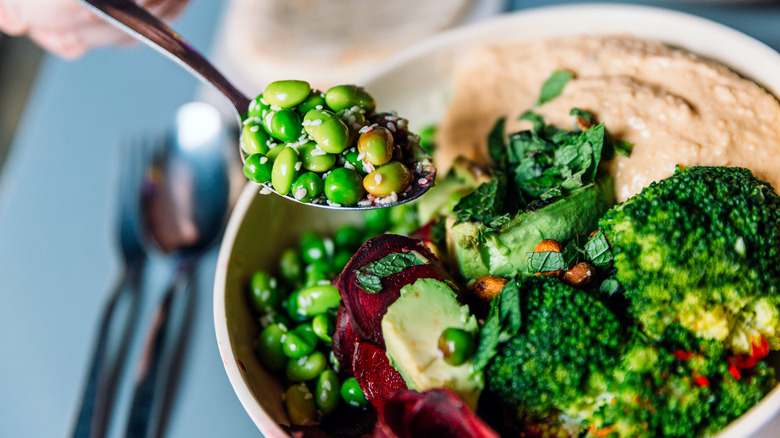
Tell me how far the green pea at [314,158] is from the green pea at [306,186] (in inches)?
1.3

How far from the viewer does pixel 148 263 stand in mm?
3273

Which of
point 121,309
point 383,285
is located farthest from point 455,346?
point 121,309

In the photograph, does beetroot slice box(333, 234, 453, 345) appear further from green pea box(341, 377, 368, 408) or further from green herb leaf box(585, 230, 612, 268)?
green herb leaf box(585, 230, 612, 268)

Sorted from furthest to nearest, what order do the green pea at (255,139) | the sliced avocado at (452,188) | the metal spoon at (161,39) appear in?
the sliced avocado at (452,188) → the metal spoon at (161,39) → the green pea at (255,139)

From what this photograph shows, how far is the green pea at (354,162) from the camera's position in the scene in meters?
2.12

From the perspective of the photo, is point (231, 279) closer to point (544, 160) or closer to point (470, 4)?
point (544, 160)

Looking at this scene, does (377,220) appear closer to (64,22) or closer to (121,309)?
(121,309)

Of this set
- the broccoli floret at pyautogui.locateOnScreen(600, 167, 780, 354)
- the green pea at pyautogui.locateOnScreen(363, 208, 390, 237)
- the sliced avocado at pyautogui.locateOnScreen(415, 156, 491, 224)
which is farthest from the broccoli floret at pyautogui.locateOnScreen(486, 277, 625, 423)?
the green pea at pyautogui.locateOnScreen(363, 208, 390, 237)

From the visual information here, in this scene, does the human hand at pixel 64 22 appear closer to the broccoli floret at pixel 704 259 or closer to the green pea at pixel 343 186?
the green pea at pixel 343 186

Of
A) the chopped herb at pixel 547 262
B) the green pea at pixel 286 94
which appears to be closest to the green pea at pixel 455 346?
the chopped herb at pixel 547 262

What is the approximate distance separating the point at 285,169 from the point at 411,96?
118 centimetres

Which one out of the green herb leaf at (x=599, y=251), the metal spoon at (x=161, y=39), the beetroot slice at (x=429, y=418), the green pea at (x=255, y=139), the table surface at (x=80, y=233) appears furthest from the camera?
the table surface at (x=80, y=233)

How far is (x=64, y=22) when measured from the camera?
291 centimetres

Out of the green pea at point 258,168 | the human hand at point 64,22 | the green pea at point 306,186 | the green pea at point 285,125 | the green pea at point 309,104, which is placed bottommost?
the green pea at point 306,186
